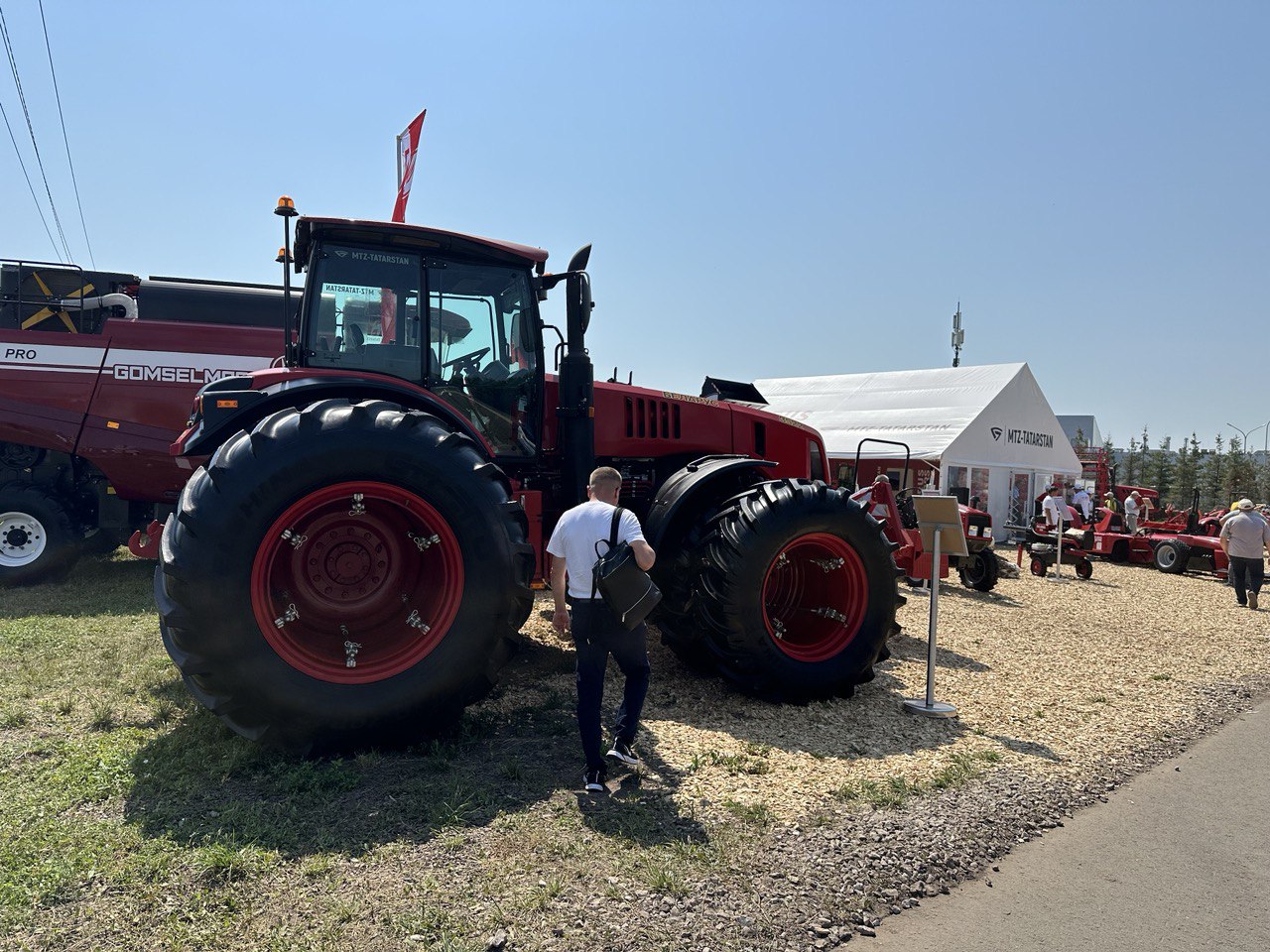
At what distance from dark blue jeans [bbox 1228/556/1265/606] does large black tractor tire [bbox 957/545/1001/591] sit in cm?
330

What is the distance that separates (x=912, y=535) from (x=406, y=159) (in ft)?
23.2

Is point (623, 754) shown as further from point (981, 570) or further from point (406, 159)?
point (981, 570)

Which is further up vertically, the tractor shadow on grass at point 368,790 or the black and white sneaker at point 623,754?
the black and white sneaker at point 623,754

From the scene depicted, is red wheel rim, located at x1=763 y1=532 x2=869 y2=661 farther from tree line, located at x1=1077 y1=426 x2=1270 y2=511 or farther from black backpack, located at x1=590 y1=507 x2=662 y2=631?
tree line, located at x1=1077 y1=426 x2=1270 y2=511

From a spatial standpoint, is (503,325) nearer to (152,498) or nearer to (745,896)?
(745,896)

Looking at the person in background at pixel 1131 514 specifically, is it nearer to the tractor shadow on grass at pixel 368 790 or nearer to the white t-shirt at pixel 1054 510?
the white t-shirt at pixel 1054 510

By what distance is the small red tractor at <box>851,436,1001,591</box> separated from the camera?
7.69 meters

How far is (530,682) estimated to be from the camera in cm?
553

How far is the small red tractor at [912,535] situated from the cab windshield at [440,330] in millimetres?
2550

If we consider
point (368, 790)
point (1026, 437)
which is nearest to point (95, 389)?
point (368, 790)

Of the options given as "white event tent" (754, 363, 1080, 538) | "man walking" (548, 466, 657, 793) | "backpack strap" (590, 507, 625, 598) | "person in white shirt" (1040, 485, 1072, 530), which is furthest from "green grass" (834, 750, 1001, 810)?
"white event tent" (754, 363, 1080, 538)

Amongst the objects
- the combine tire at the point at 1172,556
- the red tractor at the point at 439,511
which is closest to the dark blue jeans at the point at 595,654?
the red tractor at the point at 439,511

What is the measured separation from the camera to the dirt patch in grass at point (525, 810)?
108 inches

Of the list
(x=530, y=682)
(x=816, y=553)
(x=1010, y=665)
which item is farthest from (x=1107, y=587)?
(x=530, y=682)
